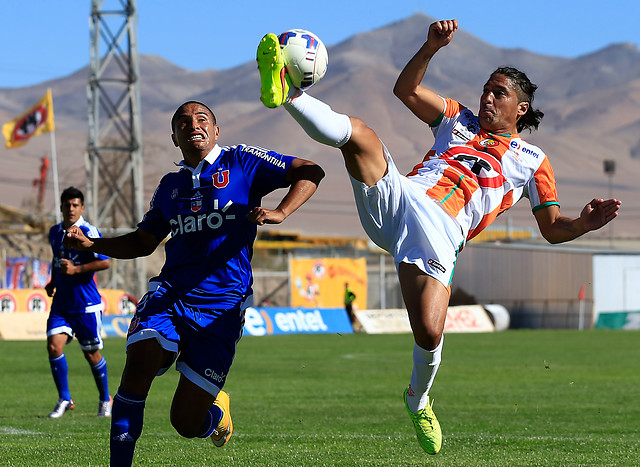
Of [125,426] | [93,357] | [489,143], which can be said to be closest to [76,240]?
[125,426]

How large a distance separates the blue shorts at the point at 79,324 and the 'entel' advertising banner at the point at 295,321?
73.7ft

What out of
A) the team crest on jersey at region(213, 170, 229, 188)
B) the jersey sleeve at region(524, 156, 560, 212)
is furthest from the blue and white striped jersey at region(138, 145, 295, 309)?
the jersey sleeve at region(524, 156, 560, 212)

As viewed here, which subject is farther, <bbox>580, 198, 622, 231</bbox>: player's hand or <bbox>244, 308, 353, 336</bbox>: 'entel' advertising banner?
<bbox>244, 308, 353, 336</bbox>: 'entel' advertising banner

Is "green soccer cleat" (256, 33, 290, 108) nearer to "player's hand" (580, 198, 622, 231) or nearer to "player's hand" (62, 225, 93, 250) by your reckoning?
"player's hand" (62, 225, 93, 250)

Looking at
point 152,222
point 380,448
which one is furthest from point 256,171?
point 380,448

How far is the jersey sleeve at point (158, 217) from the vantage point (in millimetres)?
6750

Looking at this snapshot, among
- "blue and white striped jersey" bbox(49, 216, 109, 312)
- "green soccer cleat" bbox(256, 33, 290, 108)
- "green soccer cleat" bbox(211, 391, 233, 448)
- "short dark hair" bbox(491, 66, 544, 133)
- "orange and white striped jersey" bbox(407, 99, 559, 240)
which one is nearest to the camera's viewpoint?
"green soccer cleat" bbox(256, 33, 290, 108)

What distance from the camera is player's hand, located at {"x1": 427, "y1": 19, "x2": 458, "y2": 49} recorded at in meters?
6.78

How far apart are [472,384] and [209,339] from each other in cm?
1100

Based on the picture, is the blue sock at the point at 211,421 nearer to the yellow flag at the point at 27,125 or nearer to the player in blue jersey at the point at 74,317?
the player in blue jersey at the point at 74,317

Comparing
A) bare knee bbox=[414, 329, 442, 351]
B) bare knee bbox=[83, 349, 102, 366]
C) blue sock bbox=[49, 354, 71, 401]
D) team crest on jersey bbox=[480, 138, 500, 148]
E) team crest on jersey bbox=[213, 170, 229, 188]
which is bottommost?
blue sock bbox=[49, 354, 71, 401]

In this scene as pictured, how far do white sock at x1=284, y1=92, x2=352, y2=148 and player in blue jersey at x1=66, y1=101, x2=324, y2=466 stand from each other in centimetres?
54

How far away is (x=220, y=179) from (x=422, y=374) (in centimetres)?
188

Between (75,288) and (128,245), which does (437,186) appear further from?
(75,288)
